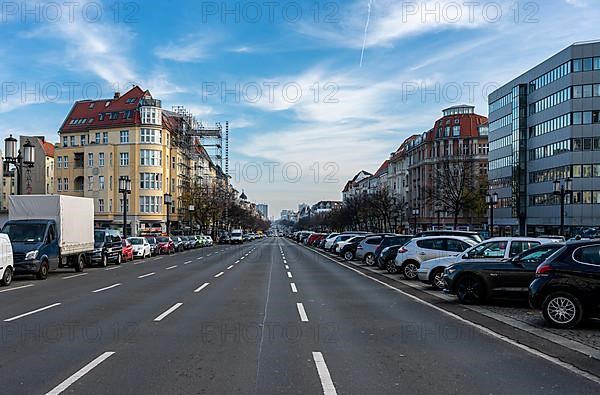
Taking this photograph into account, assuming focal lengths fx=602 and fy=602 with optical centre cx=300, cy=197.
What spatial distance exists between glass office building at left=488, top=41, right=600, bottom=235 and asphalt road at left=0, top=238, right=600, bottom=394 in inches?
1986

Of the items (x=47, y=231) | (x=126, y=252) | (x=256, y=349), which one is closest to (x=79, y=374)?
(x=256, y=349)

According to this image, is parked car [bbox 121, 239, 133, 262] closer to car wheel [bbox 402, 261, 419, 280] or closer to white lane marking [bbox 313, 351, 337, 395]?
car wheel [bbox 402, 261, 419, 280]

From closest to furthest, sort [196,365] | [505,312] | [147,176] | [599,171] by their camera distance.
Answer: [196,365] < [505,312] < [599,171] < [147,176]

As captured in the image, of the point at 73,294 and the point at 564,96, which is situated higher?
the point at 564,96

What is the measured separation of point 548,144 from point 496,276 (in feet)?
205

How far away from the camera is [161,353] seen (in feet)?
28.8

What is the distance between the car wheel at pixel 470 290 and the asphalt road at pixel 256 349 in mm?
1165

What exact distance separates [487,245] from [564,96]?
5725 cm

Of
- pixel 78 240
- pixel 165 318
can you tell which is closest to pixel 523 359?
pixel 165 318

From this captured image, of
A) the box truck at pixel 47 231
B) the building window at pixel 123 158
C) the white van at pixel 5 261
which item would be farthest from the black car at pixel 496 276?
the building window at pixel 123 158

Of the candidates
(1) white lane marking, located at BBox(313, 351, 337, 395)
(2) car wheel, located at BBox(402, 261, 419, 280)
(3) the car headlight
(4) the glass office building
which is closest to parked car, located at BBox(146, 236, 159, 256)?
(3) the car headlight

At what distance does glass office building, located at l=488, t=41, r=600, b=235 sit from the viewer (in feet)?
212

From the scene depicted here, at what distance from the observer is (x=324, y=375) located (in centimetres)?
748

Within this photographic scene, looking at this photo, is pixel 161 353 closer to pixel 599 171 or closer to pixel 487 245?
pixel 487 245
